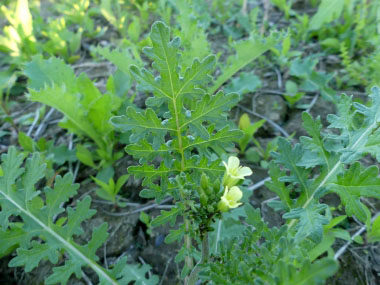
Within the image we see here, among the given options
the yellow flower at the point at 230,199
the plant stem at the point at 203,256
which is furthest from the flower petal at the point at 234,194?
the plant stem at the point at 203,256

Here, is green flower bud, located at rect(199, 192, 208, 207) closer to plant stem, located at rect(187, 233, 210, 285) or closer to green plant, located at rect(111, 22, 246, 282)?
green plant, located at rect(111, 22, 246, 282)

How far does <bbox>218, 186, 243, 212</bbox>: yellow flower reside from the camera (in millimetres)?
1202

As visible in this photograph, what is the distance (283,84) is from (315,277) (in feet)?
8.06

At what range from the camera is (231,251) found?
4.47 feet

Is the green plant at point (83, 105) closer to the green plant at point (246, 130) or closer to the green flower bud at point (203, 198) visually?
the green plant at point (246, 130)

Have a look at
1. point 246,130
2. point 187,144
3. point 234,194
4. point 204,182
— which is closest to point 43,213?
point 187,144

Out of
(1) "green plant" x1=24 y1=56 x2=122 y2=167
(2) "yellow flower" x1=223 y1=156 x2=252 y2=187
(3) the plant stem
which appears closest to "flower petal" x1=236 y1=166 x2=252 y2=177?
(2) "yellow flower" x1=223 y1=156 x2=252 y2=187

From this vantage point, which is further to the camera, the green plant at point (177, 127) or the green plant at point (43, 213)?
the green plant at point (43, 213)

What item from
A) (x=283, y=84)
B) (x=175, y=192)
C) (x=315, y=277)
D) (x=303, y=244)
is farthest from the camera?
(x=283, y=84)

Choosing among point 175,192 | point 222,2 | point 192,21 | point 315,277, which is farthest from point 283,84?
point 315,277

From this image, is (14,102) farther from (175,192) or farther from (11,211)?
(175,192)

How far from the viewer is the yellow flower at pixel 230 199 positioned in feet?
3.94

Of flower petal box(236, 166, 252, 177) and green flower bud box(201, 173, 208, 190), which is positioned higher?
green flower bud box(201, 173, 208, 190)

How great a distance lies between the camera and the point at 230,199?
1.26 m
